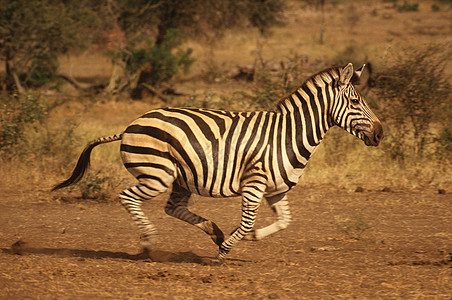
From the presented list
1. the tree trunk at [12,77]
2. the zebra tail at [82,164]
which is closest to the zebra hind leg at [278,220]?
the zebra tail at [82,164]

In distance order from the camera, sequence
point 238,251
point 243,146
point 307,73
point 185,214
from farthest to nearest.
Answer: point 307,73
point 238,251
point 185,214
point 243,146

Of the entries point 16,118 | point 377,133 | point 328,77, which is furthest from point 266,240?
point 16,118

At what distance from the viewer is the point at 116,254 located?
5.95 meters

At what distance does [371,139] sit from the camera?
541 cm

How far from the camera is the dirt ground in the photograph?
4.72 metres

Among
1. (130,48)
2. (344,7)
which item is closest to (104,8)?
(130,48)

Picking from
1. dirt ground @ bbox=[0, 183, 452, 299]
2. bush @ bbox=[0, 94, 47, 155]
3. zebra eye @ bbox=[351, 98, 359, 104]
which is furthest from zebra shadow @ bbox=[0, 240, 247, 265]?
bush @ bbox=[0, 94, 47, 155]

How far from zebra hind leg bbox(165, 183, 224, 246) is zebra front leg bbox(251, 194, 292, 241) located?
355mm

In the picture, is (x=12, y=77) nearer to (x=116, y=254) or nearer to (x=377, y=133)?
(x=116, y=254)

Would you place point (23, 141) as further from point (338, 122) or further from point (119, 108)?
point (119, 108)

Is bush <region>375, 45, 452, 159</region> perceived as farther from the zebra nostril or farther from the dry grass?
the zebra nostril

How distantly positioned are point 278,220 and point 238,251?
2.52 feet

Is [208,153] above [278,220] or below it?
above

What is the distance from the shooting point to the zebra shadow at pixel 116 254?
Result: 18.4 feet
